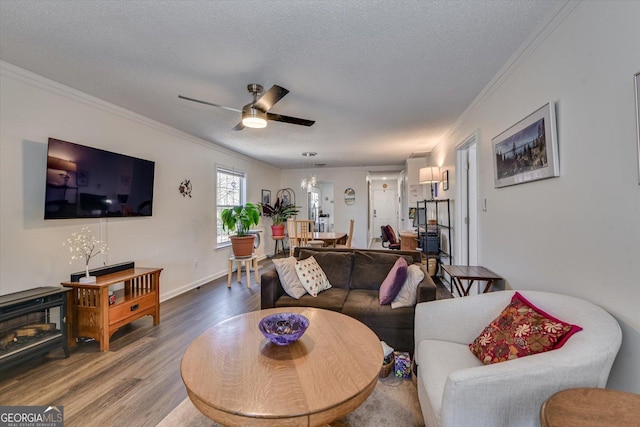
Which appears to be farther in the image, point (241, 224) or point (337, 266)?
point (241, 224)

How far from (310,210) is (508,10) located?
677cm

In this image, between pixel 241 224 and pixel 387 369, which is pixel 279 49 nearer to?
pixel 387 369

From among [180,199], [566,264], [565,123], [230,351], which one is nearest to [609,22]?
[565,123]

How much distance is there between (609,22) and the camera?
128 cm

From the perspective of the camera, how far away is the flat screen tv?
2469mm

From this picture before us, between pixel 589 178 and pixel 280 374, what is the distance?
1.80 m

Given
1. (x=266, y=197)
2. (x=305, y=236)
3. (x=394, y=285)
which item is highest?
(x=266, y=197)

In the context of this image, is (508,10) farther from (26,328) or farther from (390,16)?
(26,328)

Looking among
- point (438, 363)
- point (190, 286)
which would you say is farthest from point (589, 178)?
point (190, 286)

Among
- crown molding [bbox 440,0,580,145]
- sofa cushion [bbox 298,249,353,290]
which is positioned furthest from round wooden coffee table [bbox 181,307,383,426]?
crown molding [bbox 440,0,580,145]

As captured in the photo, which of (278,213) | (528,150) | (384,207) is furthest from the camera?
(384,207)

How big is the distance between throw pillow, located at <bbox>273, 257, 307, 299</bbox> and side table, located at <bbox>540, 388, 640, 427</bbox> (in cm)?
204

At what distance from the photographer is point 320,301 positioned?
2.60 m

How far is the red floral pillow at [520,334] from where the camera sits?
123 cm
